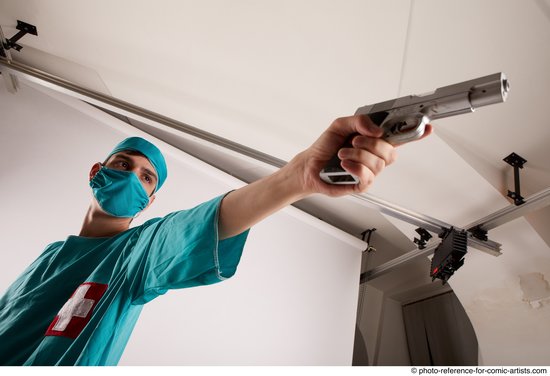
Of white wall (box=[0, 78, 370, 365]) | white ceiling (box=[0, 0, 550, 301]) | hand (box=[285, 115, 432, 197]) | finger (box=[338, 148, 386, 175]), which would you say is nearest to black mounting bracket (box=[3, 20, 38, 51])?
white ceiling (box=[0, 0, 550, 301])

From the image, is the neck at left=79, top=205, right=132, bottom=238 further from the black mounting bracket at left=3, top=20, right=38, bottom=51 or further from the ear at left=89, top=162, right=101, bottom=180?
the black mounting bracket at left=3, top=20, right=38, bottom=51

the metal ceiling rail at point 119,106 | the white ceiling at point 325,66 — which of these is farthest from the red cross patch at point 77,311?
the white ceiling at point 325,66

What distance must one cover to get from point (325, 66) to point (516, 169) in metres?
1.40

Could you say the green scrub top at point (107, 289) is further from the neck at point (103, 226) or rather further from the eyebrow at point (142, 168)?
the eyebrow at point (142, 168)

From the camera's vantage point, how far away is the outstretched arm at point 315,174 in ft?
2.64

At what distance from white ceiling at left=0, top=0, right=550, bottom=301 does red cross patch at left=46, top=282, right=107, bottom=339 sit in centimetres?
141

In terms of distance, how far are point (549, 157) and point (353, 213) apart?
1.46m

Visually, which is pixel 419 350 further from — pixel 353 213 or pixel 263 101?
pixel 263 101

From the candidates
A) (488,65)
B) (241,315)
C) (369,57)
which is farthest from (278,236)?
(488,65)

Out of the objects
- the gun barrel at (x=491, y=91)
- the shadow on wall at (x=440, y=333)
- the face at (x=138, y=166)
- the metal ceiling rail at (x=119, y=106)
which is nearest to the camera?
the gun barrel at (x=491, y=91)

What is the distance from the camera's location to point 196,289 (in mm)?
2008

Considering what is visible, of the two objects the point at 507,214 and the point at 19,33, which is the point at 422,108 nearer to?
the point at 507,214

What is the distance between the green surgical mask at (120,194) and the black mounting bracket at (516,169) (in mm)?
2144

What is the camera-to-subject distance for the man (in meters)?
0.88
